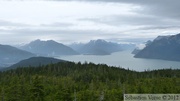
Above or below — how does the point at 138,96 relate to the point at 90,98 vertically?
above

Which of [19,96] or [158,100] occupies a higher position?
[158,100]

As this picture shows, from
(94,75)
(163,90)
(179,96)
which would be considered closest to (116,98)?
(163,90)

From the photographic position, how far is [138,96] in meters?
41.1

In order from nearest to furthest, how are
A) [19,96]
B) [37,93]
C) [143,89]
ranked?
[19,96] < [37,93] < [143,89]

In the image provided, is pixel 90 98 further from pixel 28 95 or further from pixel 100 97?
pixel 28 95

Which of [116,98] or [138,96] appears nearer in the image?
[138,96]

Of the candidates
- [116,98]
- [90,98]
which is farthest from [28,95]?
[116,98]

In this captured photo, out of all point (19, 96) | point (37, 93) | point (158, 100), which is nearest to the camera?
point (158, 100)

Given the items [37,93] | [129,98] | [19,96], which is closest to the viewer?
[129,98]

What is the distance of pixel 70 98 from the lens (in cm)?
9450

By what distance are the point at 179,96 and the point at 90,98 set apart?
5401cm

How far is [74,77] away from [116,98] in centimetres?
10188

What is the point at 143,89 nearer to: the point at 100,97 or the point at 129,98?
the point at 100,97

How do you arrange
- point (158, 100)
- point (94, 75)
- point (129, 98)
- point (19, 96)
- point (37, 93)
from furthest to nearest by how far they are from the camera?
point (94, 75) → point (37, 93) → point (19, 96) → point (129, 98) → point (158, 100)
